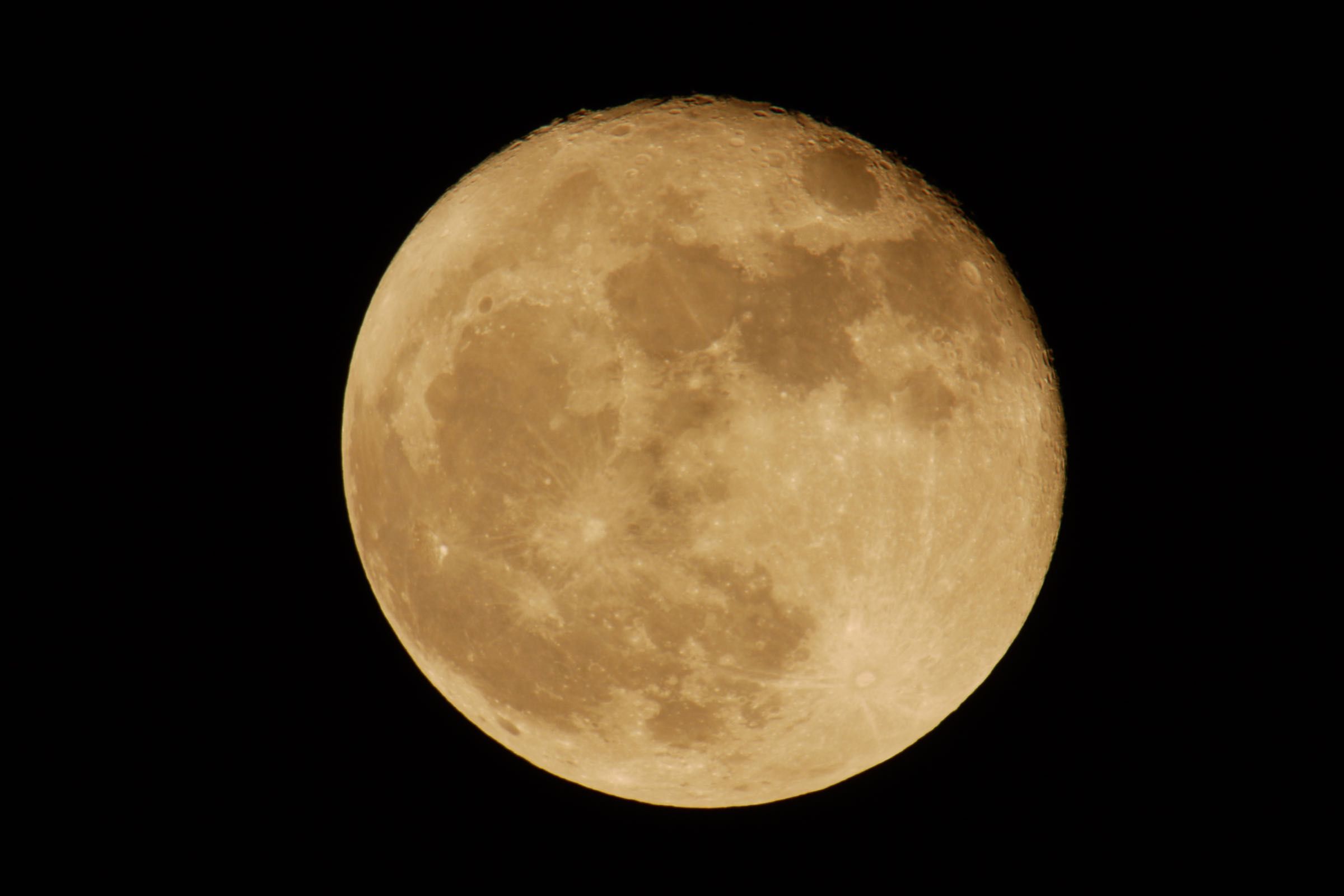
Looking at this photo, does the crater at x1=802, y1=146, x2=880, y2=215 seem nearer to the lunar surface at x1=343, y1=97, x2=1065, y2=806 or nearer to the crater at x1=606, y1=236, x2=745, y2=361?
the lunar surface at x1=343, y1=97, x2=1065, y2=806

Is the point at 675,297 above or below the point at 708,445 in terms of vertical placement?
above

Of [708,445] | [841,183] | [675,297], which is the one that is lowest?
[708,445]

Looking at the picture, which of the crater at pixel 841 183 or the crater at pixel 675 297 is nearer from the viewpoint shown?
the crater at pixel 675 297

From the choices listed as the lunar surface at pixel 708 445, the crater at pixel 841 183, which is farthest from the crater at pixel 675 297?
the crater at pixel 841 183

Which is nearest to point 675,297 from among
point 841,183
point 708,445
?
point 708,445

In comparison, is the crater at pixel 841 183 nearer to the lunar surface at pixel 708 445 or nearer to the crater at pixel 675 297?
the lunar surface at pixel 708 445

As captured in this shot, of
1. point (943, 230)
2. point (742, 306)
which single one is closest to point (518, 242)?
point (742, 306)

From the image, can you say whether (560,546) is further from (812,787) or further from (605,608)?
(812,787)

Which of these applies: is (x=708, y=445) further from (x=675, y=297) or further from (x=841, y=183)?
(x=841, y=183)
